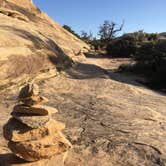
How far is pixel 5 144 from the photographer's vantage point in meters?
6.43

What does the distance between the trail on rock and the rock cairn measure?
1.40 ft

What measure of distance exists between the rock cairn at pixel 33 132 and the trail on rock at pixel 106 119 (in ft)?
1.40

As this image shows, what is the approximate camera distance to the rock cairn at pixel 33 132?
535 centimetres

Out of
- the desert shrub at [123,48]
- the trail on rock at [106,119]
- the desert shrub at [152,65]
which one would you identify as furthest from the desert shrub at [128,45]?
the trail on rock at [106,119]

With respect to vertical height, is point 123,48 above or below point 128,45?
below

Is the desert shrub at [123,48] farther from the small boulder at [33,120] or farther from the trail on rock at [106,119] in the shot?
the small boulder at [33,120]

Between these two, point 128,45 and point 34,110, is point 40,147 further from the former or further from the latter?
point 128,45

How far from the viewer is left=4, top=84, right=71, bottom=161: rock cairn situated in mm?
5352

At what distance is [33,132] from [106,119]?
2.75 metres

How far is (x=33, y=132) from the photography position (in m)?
5.46

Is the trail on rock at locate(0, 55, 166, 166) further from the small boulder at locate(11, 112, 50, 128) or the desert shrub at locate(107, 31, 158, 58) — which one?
the desert shrub at locate(107, 31, 158, 58)

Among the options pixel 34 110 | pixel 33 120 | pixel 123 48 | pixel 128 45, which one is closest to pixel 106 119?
pixel 34 110

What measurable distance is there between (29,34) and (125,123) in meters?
6.73

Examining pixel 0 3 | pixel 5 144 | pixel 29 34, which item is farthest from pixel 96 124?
pixel 0 3
